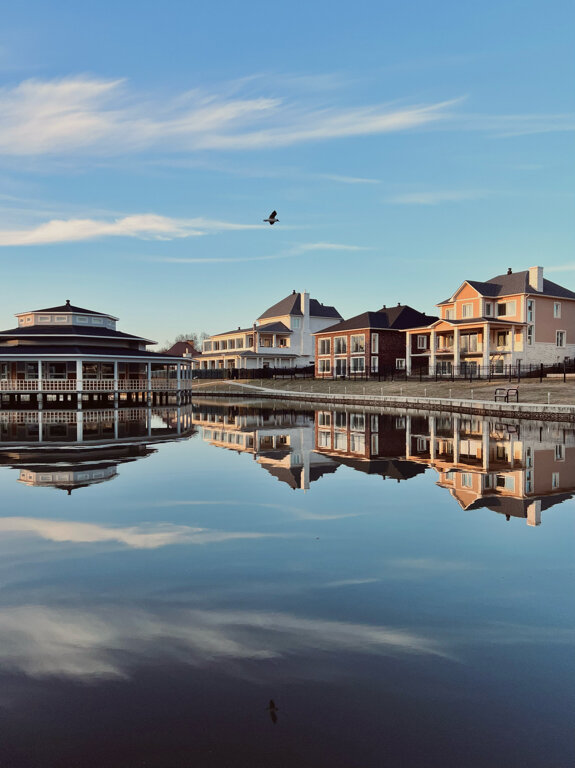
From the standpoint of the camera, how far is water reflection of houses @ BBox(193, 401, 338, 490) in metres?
16.7

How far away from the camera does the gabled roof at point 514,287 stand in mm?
56625

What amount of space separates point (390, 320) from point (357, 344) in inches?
210

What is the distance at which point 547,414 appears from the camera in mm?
32312

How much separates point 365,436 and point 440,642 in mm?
19773

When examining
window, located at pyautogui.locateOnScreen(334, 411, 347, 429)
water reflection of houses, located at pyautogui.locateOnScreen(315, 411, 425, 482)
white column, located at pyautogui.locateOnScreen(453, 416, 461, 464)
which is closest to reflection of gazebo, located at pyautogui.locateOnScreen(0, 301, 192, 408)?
window, located at pyautogui.locateOnScreen(334, 411, 347, 429)

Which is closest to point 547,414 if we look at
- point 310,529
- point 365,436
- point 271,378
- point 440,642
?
point 365,436

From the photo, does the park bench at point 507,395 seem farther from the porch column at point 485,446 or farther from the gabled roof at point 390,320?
the gabled roof at point 390,320

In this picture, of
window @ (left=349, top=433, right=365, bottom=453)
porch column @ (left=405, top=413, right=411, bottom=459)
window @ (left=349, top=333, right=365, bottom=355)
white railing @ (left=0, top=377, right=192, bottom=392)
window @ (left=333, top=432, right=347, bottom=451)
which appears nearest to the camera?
porch column @ (left=405, top=413, right=411, bottom=459)

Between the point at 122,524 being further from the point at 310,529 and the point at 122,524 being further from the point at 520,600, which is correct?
the point at 520,600

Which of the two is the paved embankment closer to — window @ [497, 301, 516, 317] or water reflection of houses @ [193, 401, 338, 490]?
water reflection of houses @ [193, 401, 338, 490]

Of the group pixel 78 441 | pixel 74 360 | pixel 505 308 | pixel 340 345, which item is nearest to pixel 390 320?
pixel 340 345

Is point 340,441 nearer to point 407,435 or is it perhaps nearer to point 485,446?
point 407,435

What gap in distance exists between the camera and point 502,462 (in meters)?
17.2

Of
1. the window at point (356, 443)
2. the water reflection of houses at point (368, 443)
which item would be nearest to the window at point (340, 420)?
the water reflection of houses at point (368, 443)
